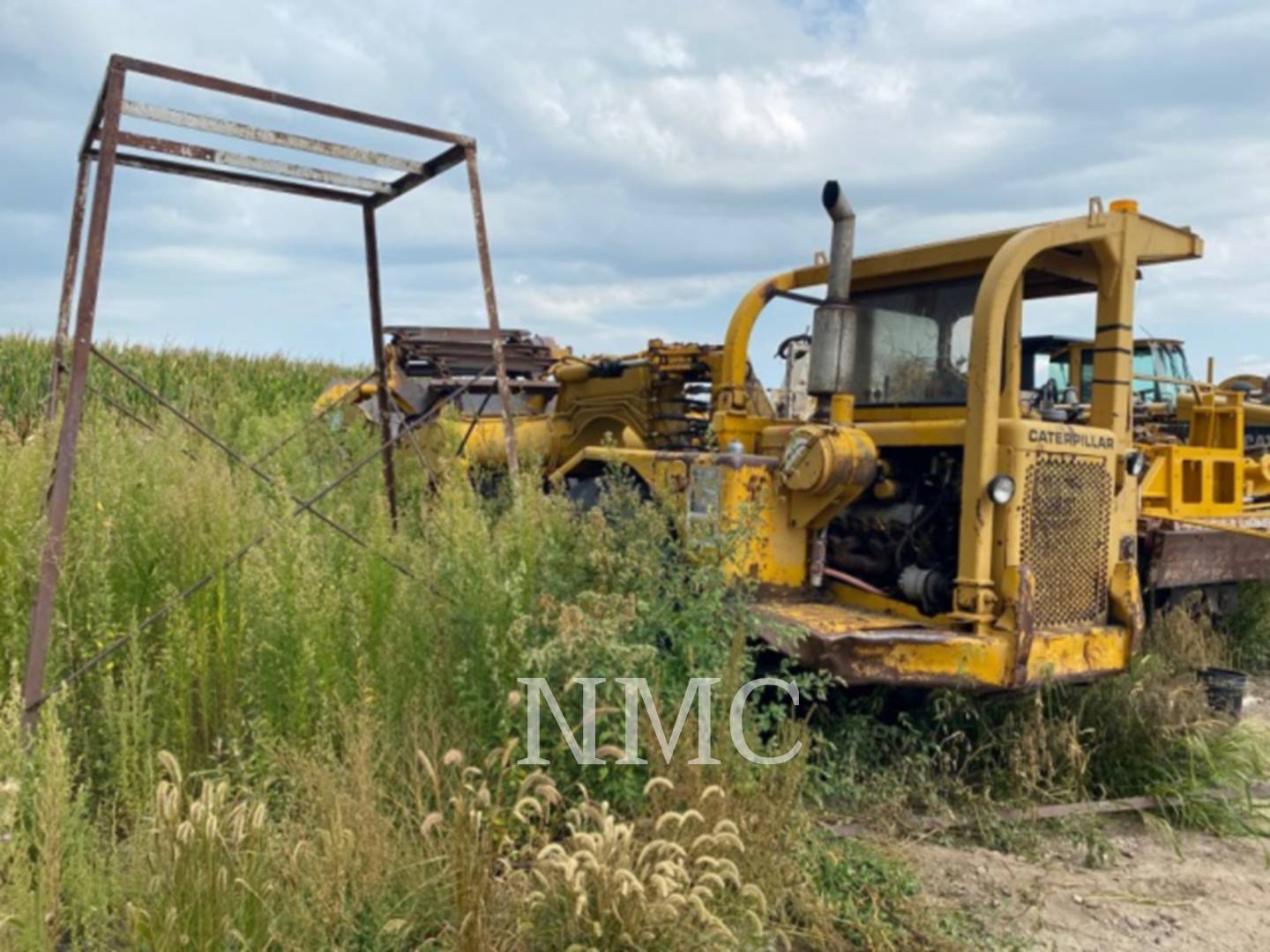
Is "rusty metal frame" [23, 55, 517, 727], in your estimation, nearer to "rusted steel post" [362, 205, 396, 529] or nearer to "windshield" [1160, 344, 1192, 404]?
"rusted steel post" [362, 205, 396, 529]

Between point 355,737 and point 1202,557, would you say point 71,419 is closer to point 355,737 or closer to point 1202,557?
point 355,737

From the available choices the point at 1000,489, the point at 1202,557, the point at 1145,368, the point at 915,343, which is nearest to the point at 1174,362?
the point at 1145,368

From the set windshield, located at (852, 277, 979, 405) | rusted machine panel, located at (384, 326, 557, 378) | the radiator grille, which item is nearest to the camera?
the radiator grille

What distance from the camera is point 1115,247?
5.20m

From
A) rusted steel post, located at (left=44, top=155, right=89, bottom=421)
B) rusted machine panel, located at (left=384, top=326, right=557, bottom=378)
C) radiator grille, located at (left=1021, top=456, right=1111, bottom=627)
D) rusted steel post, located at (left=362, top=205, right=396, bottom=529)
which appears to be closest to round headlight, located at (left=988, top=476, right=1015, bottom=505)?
radiator grille, located at (left=1021, top=456, right=1111, bottom=627)

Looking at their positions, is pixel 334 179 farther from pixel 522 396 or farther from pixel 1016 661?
pixel 522 396

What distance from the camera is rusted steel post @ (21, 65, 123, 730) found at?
12.1 feet

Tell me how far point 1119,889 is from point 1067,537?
1588 millimetres

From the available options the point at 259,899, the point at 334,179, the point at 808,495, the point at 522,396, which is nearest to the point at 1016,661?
the point at 808,495

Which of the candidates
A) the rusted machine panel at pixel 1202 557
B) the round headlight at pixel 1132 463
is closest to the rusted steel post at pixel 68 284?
the round headlight at pixel 1132 463

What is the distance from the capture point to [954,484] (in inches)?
205

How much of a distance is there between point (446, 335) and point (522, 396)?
1.19m

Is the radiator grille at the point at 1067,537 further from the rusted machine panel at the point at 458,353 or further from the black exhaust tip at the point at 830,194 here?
the rusted machine panel at the point at 458,353

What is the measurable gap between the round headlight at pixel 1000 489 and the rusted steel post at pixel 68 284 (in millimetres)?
4666
